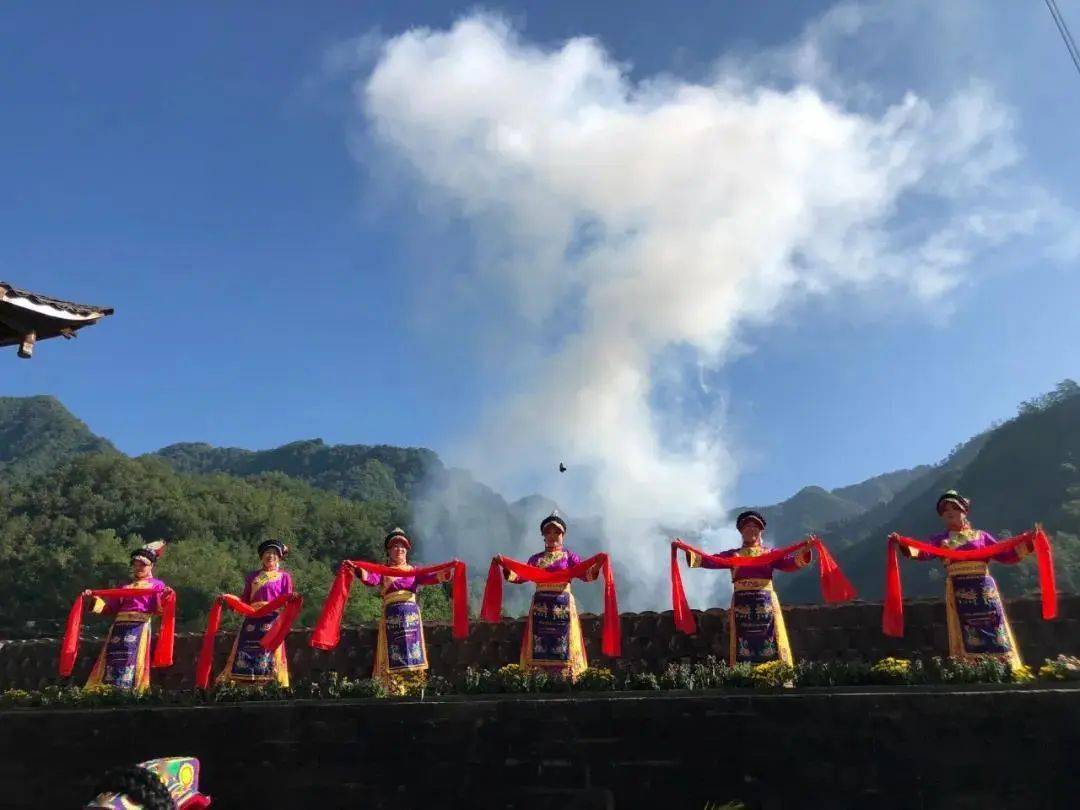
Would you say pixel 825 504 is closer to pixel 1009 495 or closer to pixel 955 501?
pixel 1009 495

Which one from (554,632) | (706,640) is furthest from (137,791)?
(706,640)

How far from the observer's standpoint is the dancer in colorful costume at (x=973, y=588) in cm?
818

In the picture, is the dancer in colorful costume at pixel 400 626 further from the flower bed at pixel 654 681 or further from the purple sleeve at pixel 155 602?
the purple sleeve at pixel 155 602

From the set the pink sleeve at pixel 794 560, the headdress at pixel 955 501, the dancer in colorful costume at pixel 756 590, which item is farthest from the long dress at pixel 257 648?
the headdress at pixel 955 501

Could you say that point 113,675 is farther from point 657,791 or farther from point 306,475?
point 306,475

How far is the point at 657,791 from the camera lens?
7.04 meters

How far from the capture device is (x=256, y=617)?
1007 centimetres

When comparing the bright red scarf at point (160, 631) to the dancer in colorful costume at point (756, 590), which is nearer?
the dancer in colorful costume at point (756, 590)

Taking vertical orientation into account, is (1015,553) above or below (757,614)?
above

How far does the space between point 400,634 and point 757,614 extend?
3.93 meters

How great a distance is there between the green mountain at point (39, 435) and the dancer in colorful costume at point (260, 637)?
317ft

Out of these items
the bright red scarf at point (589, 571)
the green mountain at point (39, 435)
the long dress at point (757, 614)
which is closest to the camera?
the long dress at point (757, 614)

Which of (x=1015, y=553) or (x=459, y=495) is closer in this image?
A: (x=1015, y=553)

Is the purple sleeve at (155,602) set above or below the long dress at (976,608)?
above
